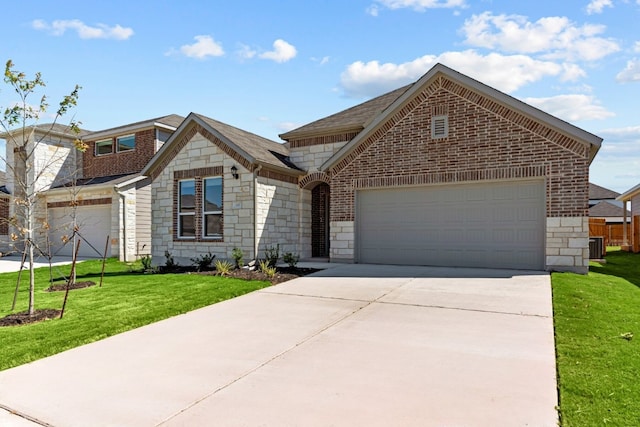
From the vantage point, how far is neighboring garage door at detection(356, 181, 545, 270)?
11078mm

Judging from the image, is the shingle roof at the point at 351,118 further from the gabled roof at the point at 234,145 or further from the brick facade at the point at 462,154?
the brick facade at the point at 462,154

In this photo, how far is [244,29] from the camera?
10875mm

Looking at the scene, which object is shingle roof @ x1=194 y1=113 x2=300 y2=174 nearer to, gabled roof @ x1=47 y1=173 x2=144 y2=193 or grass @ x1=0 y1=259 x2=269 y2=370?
grass @ x1=0 y1=259 x2=269 y2=370

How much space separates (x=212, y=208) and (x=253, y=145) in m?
2.76

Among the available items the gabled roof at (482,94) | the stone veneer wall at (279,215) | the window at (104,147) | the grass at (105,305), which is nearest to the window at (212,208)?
the stone veneer wall at (279,215)

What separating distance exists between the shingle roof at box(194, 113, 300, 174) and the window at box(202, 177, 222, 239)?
155 cm

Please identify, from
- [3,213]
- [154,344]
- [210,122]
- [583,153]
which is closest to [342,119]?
[210,122]

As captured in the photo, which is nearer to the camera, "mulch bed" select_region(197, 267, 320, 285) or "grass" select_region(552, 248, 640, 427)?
"grass" select_region(552, 248, 640, 427)

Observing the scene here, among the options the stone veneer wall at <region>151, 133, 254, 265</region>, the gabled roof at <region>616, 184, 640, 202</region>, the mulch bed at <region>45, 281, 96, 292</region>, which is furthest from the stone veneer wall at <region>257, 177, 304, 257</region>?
the gabled roof at <region>616, 184, 640, 202</region>

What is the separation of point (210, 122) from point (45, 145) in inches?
572

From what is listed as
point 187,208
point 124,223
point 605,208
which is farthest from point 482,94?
point 605,208

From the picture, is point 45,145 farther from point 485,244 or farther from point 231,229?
point 485,244

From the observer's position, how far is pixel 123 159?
22.0m

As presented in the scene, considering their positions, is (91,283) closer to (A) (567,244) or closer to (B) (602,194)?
(A) (567,244)
